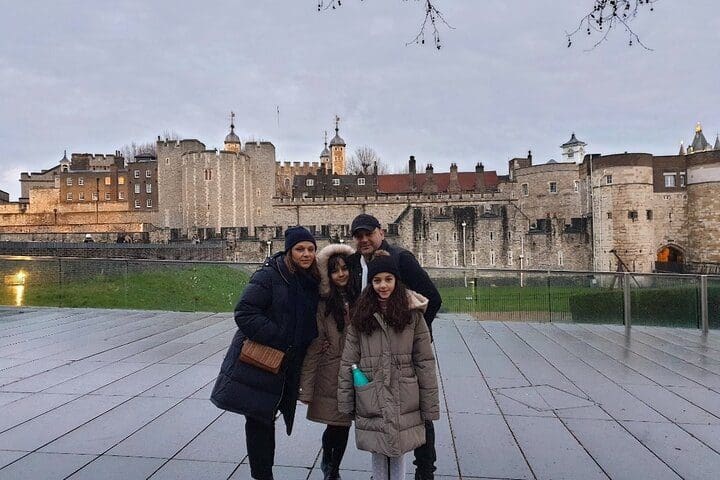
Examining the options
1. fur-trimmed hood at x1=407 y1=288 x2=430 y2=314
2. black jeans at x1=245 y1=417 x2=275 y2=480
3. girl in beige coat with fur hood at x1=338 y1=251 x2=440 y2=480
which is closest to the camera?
girl in beige coat with fur hood at x1=338 y1=251 x2=440 y2=480

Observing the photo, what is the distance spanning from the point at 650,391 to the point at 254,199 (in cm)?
5085

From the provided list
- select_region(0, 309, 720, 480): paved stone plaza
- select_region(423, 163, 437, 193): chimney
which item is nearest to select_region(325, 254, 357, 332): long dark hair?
select_region(0, 309, 720, 480): paved stone plaza

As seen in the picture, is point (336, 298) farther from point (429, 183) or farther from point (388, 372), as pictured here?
point (429, 183)

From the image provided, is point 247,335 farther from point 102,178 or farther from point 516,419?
point 102,178

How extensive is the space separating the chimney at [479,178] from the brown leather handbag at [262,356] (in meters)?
48.6

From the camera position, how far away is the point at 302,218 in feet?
162

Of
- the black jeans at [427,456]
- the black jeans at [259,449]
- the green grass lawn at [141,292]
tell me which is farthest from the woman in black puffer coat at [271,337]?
the green grass lawn at [141,292]

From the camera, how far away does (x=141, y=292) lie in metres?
11.0

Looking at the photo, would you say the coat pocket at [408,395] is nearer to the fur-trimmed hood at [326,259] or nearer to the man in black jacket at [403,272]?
the man in black jacket at [403,272]

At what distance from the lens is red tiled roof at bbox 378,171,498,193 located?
51625mm

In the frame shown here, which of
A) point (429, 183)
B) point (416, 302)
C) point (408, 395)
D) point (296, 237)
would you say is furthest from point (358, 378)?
point (429, 183)

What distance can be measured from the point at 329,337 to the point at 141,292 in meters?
8.89

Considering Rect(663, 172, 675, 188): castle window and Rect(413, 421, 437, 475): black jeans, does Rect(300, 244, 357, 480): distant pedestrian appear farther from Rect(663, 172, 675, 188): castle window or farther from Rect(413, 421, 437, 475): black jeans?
Rect(663, 172, 675, 188): castle window

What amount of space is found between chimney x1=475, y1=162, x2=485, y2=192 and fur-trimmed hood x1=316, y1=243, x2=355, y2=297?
48.2m
